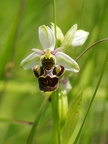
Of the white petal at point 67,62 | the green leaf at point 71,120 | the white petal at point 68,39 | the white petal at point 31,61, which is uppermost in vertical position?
the white petal at point 68,39

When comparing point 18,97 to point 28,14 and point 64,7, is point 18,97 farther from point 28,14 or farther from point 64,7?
point 64,7

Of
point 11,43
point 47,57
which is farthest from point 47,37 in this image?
point 11,43

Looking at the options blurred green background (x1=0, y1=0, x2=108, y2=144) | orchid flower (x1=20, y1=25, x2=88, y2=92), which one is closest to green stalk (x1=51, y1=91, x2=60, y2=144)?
orchid flower (x1=20, y1=25, x2=88, y2=92)

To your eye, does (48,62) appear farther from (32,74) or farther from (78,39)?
(32,74)

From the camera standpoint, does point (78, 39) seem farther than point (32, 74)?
No

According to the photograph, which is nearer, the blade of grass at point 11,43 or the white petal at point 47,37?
the white petal at point 47,37

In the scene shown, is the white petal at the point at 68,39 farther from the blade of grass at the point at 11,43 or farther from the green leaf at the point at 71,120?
the blade of grass at the point at 11,43

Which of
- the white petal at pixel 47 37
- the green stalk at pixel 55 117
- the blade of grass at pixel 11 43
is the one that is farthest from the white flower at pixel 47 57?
the blade of grass at pixel 11 43
